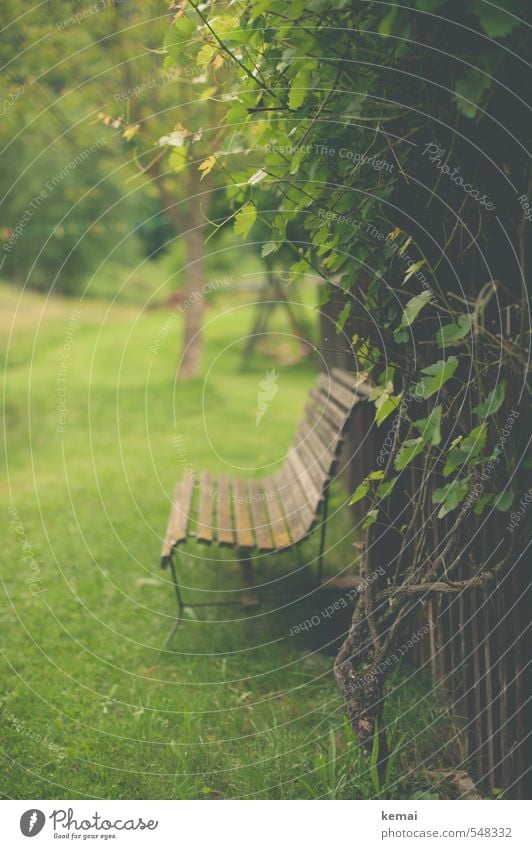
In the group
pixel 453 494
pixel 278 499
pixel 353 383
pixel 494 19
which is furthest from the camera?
pixel 278 499

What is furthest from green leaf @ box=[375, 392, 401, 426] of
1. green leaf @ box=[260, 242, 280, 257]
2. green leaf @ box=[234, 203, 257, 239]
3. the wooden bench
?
the wooden bench

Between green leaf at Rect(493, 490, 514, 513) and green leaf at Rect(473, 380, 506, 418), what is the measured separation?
0.21 metres

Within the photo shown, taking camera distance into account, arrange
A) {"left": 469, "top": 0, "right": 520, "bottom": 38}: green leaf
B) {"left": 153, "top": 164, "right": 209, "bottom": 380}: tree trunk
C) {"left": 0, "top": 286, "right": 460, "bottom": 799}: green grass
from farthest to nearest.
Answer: {"left": 153, "top": 164, "right": 209, "bottom": 380}: tree trunk, {"left": 0, "top": 286, "right": 460, "bottom": 799}: green grass, {"left": 469, "top": 0, "right": 520, "bottom": 38}: green leaf

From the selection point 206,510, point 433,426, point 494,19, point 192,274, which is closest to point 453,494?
point 433,426

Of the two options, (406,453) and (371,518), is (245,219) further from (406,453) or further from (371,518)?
(371,518)

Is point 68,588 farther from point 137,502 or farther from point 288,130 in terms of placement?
point 288,130

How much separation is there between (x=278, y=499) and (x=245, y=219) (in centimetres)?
200

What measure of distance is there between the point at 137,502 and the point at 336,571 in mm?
2015

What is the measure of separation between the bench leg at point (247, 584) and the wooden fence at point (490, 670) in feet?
3.22

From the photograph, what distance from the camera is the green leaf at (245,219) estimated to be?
7.62 ft

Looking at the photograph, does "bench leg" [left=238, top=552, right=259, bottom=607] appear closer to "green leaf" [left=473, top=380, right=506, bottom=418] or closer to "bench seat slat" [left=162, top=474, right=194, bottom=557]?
"bench seat slat" [left=162, top=474, right=194, bottom=557]

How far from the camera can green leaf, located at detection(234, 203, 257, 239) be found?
232cm

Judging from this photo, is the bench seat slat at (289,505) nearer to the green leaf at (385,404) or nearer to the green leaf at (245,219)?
the green leaf at (385,404)

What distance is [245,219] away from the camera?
2359mm
